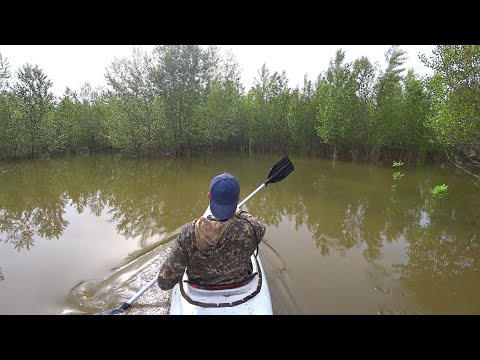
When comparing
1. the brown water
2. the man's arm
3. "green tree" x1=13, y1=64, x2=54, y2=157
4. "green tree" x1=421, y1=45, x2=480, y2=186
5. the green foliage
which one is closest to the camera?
the man's arm

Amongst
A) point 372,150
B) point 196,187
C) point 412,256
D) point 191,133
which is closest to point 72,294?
point 412,256

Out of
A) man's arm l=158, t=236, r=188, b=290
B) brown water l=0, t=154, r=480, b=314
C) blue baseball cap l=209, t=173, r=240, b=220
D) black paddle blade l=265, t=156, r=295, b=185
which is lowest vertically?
brown water l=0, t=154, r=480, b=314

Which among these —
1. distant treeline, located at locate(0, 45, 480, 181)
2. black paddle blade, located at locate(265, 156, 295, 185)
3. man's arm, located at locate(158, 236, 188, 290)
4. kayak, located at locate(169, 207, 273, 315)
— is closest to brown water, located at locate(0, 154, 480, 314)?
kayak, located at locate(169, 207, 273, 315)

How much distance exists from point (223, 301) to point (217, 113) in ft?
77.3

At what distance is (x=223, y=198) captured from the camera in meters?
2.38

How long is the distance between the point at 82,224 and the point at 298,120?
20487 millimetres

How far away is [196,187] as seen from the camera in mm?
12266

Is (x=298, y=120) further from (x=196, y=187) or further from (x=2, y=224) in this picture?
(x=2, y=224)

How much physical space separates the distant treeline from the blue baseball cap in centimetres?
1766

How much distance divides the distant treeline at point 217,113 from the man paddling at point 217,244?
57.6 ft

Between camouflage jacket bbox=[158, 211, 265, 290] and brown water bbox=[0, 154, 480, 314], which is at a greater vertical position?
camouflage jacket bbox=[158, 211, 265, 290]

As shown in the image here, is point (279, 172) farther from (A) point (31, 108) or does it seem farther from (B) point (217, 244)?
(A) point (31, 108)

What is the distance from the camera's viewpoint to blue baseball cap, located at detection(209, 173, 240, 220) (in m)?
2.38

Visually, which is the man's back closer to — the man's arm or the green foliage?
the man's arm
